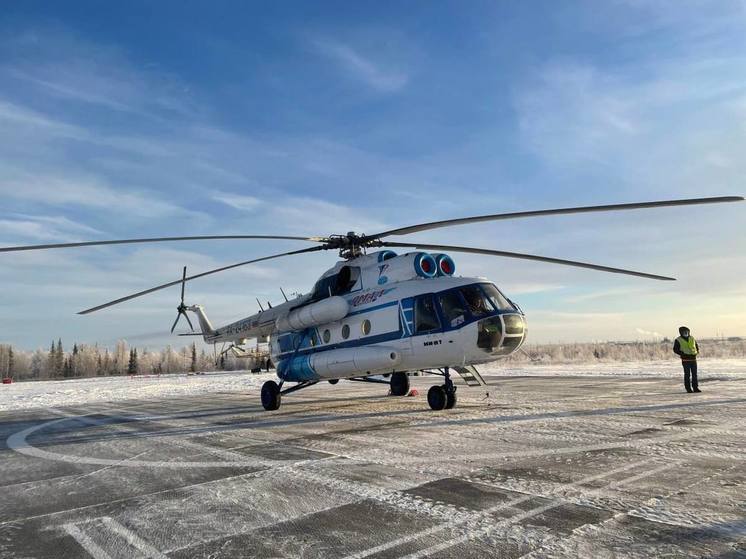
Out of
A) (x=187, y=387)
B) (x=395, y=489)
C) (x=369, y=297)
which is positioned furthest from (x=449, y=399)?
(x=187, y=387)

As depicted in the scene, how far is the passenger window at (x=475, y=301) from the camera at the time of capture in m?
11.4

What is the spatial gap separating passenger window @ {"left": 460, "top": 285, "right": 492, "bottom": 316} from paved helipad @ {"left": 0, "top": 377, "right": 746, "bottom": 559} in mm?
2381

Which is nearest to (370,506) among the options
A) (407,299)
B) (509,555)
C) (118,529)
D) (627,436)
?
(509,555)

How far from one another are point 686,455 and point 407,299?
6725mm

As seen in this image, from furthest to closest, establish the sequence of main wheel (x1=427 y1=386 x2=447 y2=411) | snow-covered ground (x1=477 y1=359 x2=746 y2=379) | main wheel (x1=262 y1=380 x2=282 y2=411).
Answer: snow-covered ground (x1=477 y1=359 x2=746 y2=379) < main wheel (x1=262 y1=380 x2=282 y2=411) < main wheel (x1=427 y1=386 x2=447 y2=411)

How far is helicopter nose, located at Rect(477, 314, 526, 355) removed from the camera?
11188 mm

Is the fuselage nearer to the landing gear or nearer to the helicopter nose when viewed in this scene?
the helicopter nose

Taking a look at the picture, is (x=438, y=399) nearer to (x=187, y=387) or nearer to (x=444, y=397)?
(x=444, y=397)

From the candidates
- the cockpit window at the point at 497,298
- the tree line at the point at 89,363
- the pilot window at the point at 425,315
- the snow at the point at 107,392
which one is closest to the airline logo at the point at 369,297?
the pilot window at the point at 425,315

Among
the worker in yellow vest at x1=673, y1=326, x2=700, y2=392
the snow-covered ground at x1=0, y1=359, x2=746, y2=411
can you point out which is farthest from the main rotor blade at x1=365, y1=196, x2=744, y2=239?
the snow-covered ground at x1=0, y1=359, x2=746, y2=411

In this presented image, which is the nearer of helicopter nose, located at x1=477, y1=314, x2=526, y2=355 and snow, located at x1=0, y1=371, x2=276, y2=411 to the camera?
helicopter nose, located at x1=477, y1=314, x2=526, y2=355

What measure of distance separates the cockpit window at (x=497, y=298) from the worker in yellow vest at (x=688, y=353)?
7153mm

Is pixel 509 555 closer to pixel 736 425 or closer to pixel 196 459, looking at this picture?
pixel 196 459

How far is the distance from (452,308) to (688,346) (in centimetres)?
876
